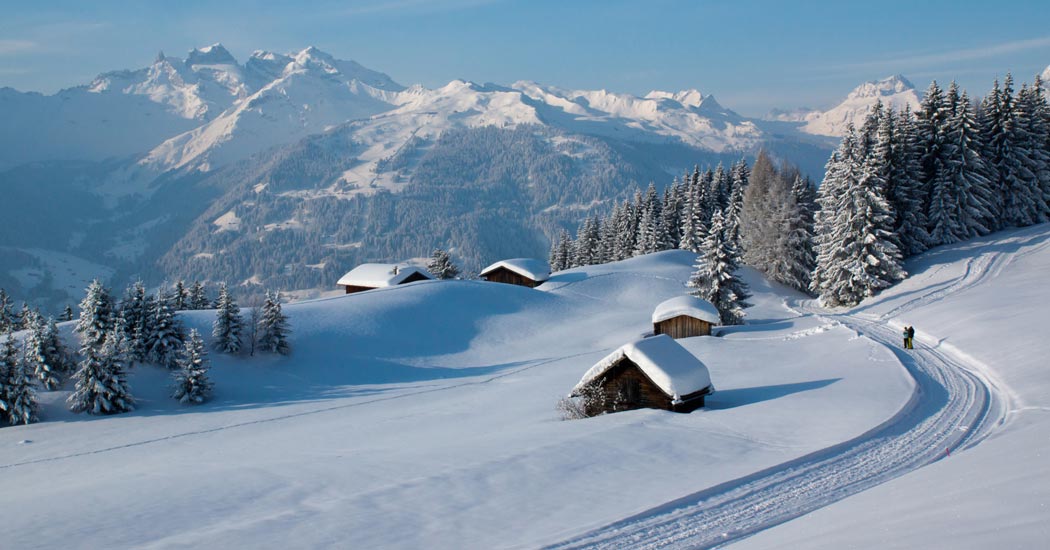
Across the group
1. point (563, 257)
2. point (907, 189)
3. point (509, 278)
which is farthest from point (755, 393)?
point (563, 257)

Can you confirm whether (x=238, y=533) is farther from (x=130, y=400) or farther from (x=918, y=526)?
(x=130, y=400)

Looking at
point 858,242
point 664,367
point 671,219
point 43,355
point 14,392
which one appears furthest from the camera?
point 671,219

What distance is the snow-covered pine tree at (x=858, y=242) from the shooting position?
152 ft

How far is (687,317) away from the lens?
40.0 metres

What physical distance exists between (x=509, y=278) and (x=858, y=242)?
33.5 meters

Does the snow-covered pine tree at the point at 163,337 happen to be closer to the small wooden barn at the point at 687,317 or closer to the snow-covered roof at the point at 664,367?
the snow-covered roof at the point at 664,367

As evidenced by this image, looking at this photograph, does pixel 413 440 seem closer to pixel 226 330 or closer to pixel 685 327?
pixel 226 330

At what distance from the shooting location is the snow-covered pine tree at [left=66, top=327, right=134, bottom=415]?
31.0m

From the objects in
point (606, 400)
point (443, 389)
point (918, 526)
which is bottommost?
point (443, 389)

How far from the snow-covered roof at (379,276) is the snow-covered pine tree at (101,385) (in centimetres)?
2928

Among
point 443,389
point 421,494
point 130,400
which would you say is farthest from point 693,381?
point 130,400

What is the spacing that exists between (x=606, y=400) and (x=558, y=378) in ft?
36.1

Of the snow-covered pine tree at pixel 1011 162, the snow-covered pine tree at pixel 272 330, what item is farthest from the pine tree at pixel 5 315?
the snow-covered pine tree at pixel 1011 162

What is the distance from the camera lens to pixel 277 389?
120 feet
